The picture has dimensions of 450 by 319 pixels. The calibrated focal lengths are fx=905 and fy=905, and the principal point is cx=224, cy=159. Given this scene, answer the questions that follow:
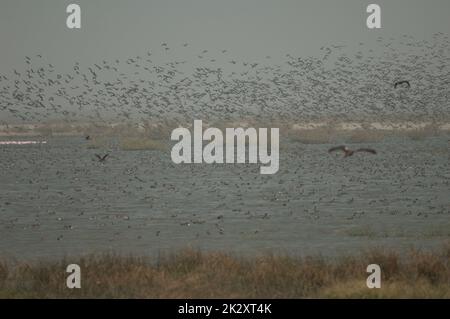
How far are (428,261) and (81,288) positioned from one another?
27.5 feet

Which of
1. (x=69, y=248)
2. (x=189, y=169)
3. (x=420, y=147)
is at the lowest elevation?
(x=69, y=248)

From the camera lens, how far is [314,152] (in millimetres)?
98562

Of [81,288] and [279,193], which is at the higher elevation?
[279,193]

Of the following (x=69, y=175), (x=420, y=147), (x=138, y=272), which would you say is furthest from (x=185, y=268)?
(x=420, y=147)

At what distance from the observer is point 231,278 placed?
72.0ft

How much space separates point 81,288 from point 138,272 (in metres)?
1.48

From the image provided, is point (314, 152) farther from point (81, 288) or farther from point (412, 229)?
point (81, 288)

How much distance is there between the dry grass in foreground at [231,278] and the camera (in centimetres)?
2033

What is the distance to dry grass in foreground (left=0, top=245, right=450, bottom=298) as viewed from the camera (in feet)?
66.7

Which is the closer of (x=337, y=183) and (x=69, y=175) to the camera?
(x=337, y=183)

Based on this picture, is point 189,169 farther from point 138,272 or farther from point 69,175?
point 138,272

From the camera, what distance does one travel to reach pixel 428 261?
2208cm
